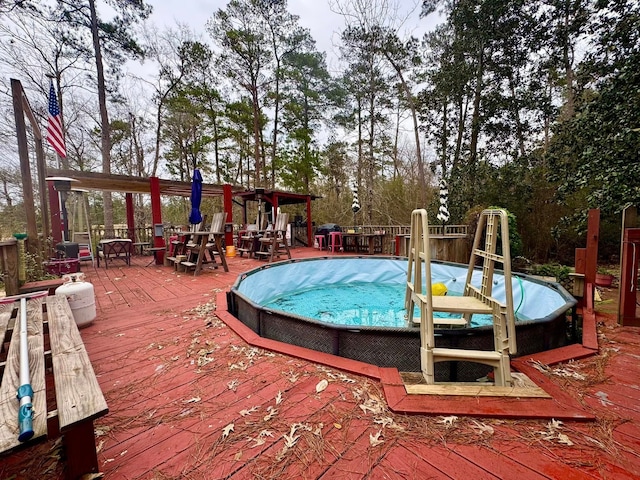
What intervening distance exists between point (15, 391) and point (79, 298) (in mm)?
1975

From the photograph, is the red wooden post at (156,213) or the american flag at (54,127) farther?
the red wooden post at (156,213)

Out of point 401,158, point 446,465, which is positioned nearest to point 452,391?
point 446,465

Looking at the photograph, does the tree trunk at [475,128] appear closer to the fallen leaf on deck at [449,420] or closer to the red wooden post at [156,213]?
the fallen leaf on deck at [449,420]

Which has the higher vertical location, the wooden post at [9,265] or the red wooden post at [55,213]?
the red wooden post at [55,213]

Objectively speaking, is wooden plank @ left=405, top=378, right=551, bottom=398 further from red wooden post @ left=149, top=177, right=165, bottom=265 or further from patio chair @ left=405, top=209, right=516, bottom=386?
red wooden post @ left=149, top=177, right=165, bottom=265

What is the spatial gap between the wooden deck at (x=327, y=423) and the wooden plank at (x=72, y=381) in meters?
0.35

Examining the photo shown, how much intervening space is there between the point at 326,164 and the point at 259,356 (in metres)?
14.8

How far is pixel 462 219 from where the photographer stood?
873 cm

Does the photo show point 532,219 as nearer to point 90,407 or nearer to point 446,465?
point 446,465

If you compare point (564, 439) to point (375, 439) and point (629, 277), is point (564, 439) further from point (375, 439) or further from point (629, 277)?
point (629, 277)

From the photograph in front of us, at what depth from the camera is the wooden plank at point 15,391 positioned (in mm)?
839

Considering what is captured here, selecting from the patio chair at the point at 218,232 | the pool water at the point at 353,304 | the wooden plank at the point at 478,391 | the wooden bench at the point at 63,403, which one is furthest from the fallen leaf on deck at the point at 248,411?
the patio chair at the point at 218,232

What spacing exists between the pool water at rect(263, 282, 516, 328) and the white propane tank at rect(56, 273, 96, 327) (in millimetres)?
1936

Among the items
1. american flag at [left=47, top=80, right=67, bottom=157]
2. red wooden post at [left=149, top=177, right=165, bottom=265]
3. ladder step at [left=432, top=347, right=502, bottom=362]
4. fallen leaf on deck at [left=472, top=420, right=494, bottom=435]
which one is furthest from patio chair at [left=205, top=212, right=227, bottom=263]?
fallen leaf on deck at [left=472, top=420, right=494, bottom=435]
